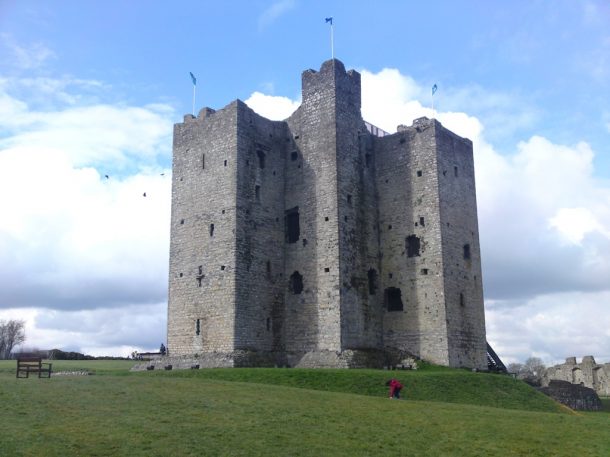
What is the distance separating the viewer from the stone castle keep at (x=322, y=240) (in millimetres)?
33719

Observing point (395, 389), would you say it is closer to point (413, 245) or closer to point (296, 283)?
point (296, 283)

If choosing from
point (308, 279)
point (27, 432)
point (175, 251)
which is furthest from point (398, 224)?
point (27, 432)

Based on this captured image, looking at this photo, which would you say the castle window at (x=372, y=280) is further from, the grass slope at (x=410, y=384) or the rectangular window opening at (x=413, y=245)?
the grass slope at (x=410, y=384)

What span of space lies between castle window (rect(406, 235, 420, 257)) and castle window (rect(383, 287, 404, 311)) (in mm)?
2151

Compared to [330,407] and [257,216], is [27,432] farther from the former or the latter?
[257,216]

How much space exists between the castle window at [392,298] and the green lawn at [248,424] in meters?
13.4

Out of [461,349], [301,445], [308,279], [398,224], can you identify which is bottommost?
[301,445]

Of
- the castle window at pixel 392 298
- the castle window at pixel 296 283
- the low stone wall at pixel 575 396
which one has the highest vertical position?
the castle window at pixel 296 283

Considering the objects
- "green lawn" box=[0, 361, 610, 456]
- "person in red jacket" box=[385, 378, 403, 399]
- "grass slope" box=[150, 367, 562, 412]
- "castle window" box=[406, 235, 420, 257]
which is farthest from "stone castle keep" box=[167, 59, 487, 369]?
"green lawn" box=[0, 361, 610, 456]

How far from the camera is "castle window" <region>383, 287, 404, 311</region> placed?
36.4 metres

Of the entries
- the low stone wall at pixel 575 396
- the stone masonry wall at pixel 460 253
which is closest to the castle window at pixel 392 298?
the stone masonry wall at pixel 460 253

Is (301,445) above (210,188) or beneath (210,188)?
beneath

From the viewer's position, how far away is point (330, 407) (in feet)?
66.5

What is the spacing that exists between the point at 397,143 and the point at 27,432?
2804 centimetres
